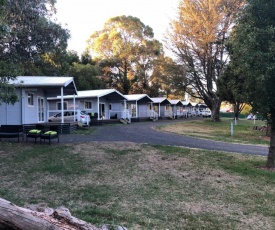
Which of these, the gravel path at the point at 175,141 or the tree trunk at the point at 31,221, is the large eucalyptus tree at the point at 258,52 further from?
the tree trunk at the point at 31,221

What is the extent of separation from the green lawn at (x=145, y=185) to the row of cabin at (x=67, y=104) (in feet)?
12.6

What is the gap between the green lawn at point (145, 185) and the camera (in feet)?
17.7

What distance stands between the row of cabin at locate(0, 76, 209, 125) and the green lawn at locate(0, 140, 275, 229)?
3.85 meters

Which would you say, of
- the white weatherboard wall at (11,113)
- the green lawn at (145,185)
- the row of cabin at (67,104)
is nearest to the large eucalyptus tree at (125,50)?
the row of cabin at (67,104)

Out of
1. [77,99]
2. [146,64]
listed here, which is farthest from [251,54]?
[146,64]

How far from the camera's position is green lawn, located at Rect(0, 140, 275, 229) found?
5387mm

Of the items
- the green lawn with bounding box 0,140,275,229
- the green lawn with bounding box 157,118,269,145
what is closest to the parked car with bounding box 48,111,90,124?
the green lawn with bounding box 157,118,269,145

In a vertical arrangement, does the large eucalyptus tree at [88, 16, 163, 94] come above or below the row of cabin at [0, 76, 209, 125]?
above

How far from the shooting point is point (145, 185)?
7.30 meters

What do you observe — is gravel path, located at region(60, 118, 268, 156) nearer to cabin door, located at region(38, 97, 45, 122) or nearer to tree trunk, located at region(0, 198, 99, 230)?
cabin door, located at region(38, 97, 45, 122)

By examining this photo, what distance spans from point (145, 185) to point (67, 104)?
23601 mm

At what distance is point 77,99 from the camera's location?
29.0 meters

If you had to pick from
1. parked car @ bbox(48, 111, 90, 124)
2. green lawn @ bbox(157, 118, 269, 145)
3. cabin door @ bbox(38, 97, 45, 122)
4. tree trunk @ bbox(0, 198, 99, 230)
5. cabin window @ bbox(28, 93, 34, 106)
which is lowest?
green lawn @ bbox(157, 118, 269, 145)

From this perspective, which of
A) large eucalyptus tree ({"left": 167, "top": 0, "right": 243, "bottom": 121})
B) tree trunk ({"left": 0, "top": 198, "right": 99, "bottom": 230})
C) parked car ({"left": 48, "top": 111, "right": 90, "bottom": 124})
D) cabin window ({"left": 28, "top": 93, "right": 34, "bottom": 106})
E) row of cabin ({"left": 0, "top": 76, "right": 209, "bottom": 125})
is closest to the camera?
tree trunk ({"left": 0, "top": 198, "right": 99, "bottom": 230})
